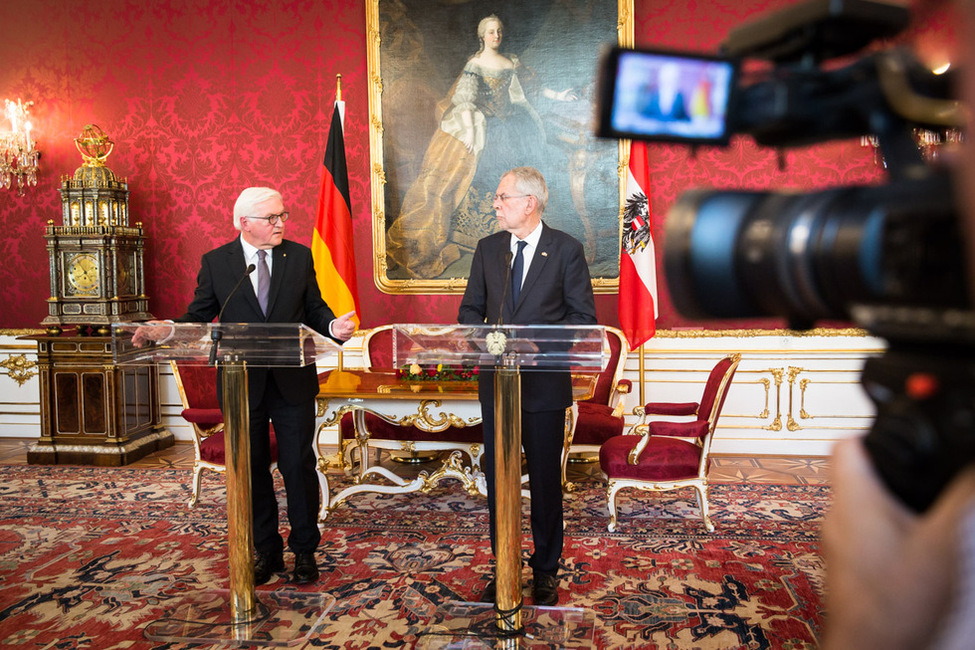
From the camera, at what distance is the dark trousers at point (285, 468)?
116 inches

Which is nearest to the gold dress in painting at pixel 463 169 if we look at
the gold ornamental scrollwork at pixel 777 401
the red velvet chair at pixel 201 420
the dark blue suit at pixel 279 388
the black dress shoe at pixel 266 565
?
the red velvet chair at pixel 201 420

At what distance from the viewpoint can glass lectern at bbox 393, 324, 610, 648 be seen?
209cm

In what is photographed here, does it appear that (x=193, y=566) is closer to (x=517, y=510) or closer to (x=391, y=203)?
(x=517, y=510)

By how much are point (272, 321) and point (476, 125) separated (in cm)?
303

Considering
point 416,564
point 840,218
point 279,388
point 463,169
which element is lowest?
point 416,564

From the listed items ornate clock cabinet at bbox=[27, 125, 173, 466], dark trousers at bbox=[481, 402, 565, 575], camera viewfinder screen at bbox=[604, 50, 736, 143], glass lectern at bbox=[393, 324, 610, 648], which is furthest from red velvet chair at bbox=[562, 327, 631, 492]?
camera viewfinder screen at bbox=[604, 50, 736, 143]

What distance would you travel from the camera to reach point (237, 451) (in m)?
2.40

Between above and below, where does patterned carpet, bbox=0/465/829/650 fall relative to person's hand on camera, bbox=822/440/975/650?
below

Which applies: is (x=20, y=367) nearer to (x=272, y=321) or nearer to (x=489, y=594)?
(x=272, y=321)

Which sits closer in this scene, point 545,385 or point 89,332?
point 545,385

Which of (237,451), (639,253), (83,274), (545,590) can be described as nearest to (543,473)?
(545,590)

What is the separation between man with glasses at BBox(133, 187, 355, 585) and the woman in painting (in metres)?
2.56

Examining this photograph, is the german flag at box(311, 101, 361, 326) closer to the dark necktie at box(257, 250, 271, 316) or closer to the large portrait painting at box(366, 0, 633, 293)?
the large portrait painting at box(366, 0, 633, 293)

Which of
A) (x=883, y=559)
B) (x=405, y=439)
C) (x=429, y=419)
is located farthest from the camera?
(x=405, y=439)
